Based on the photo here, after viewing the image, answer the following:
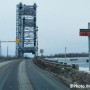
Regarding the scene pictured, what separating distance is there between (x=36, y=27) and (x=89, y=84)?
352 feet

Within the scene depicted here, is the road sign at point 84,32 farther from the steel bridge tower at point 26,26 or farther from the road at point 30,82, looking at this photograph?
the steel bridge tower at point 26,26

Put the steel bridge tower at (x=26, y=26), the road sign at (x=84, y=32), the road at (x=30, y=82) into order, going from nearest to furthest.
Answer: the road at (x=30, y=82), the road sign at (x=84, y=32), the steel bridge tower at (x=26, y=26)

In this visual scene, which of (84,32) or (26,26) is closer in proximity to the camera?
(84,32)

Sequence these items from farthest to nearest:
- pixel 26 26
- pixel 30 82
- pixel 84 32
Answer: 1. pixel 26 26
2. pixel 84 32
3. pixel 30 82

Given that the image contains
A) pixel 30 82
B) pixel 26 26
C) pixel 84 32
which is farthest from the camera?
pixel 26 26

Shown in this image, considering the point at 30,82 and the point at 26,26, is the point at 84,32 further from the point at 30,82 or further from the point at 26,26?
the point at 26,26

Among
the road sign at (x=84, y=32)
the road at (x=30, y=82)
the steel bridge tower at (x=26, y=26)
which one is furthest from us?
the steel bridge tower at (x=26, y=26)

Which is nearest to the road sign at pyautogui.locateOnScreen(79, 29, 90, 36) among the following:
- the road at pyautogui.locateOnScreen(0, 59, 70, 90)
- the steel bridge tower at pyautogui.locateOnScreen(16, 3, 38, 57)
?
A: the road at pyautogui.locateOnScreen(0, 59, 70, 90)

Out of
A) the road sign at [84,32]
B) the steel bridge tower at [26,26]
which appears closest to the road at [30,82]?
the road sign at [84,32]

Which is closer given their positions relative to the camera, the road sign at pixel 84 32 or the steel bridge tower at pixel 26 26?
the road sign at pixel 84 32

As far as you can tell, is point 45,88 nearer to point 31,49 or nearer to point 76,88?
point 76,88

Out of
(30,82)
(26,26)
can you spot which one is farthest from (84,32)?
(26,26)

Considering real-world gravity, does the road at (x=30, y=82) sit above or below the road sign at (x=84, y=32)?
below

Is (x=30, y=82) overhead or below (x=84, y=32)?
below
